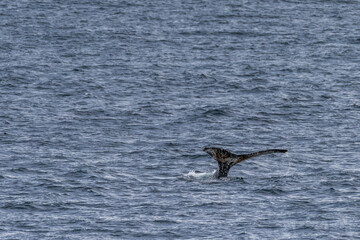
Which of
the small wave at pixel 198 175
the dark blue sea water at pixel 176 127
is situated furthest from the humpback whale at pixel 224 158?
the small wave at pixel 198 175

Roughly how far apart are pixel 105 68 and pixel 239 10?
47684 millimetres

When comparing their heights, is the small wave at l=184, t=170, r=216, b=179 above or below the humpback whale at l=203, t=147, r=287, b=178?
below

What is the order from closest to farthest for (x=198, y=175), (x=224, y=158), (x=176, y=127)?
(x=224, y=158) < (x=198, y=175) < (x=176, y=127)

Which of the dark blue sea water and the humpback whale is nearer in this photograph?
the dark blue sea water

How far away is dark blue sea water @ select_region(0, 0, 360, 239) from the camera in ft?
140

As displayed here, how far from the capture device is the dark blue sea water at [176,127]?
42531 millimetres

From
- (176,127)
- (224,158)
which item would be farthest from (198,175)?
(176,127)

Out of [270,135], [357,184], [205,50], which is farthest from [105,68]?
[357,184]

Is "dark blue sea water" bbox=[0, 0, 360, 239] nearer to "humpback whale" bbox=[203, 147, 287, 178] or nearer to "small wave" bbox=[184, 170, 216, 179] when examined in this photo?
"small wave" bbox=[184, 170, 216, 179]

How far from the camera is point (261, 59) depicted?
299ft

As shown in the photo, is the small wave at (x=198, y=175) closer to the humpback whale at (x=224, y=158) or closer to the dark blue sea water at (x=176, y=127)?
the dark blue sea water at (x=176, y=127)

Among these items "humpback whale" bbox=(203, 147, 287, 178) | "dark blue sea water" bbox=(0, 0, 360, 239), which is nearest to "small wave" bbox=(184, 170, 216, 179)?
"dark blue sea water" bbox=(0, 0, 360, 239)

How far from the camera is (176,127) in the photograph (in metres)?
62.0

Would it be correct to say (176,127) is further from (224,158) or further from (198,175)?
(224,158)
